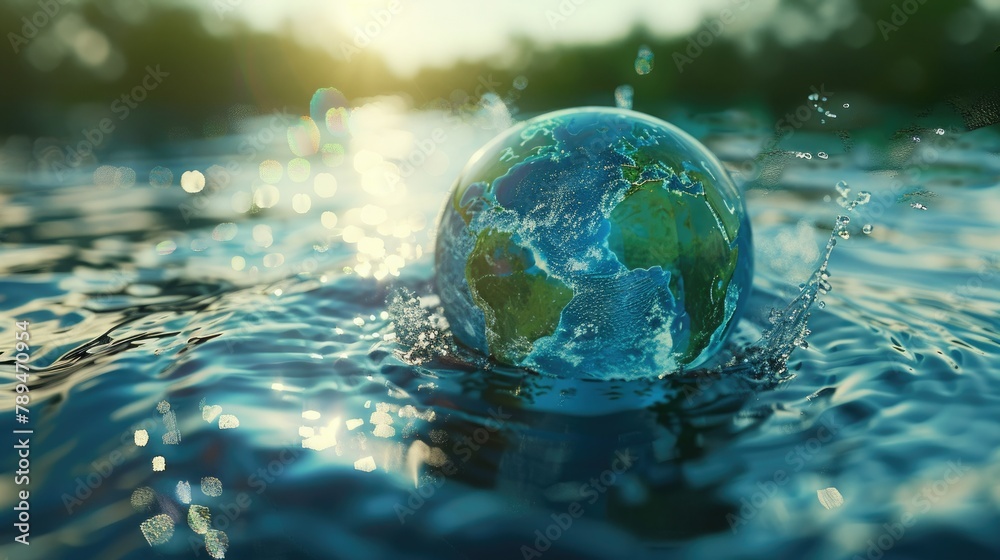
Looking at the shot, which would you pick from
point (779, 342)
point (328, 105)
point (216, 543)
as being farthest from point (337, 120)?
point (216, 543)

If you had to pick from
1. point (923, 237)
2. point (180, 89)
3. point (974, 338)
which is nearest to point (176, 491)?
point (974, 338)

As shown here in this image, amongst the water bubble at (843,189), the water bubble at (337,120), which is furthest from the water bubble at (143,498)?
the water bubble at (337,120)

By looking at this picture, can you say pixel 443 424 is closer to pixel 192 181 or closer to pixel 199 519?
pixel 199 519

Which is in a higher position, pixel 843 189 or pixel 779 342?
pixel 843 189

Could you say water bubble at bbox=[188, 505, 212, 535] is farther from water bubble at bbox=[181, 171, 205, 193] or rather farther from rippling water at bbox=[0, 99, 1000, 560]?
water bubble at bbox=[181, 171, 205, 193]

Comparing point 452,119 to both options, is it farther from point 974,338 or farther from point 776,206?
point 974,338

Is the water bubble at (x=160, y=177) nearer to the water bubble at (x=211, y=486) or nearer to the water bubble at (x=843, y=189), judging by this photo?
the water bubble at (x=211, y=486)
